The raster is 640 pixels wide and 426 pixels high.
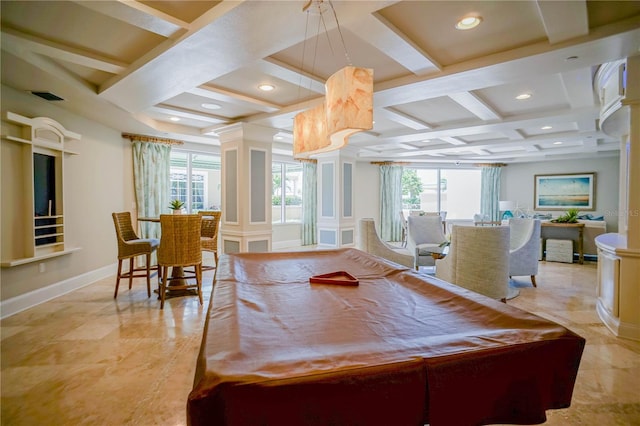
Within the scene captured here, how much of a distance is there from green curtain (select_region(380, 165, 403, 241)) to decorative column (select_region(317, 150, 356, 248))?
2.40m

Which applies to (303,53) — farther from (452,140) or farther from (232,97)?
(452,140)

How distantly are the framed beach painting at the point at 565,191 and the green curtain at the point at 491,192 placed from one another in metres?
0.98

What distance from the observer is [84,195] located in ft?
15.6

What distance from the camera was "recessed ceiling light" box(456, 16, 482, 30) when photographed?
Result: 2.41 m

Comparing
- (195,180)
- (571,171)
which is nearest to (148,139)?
(195,180)

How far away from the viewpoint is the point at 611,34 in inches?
95.3

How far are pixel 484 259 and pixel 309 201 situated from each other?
5.61m

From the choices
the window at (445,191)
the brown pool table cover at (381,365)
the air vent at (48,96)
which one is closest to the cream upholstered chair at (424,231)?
the window at (445,191)

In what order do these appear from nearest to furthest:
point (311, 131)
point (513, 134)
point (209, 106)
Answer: point (311, 131) → point (209, 106) → point (513, 134)

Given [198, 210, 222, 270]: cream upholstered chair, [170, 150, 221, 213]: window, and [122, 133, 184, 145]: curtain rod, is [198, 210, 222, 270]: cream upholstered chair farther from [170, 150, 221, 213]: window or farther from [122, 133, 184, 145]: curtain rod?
[122, 133, 184, 145]: curtain rod

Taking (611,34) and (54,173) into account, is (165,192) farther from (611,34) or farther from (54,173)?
(611,34)

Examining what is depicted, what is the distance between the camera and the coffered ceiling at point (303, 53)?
2244 mm

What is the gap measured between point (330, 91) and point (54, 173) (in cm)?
405

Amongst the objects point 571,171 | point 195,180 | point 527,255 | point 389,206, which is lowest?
point 527,255
